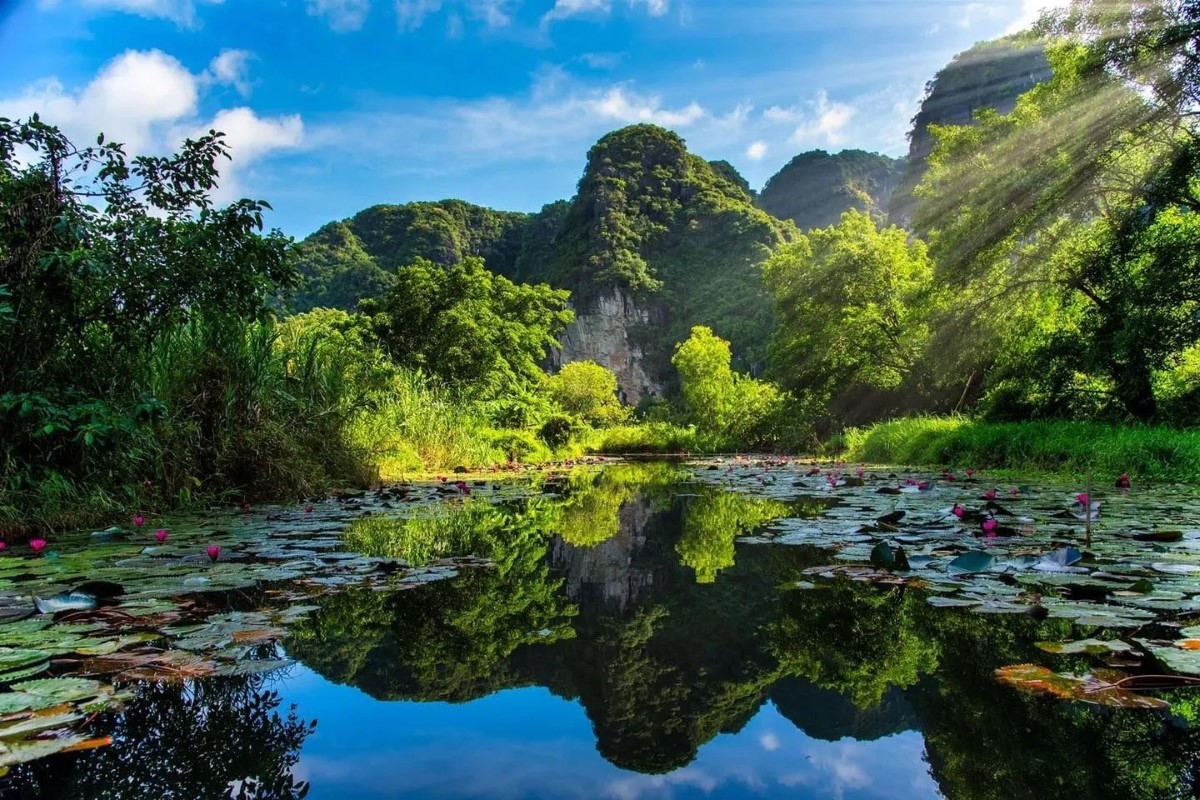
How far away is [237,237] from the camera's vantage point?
238 inches

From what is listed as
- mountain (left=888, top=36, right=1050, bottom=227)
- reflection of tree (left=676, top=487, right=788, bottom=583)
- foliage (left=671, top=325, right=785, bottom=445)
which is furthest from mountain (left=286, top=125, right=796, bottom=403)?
reflection of tree (left=676, top=487, right=788, bottom=583)

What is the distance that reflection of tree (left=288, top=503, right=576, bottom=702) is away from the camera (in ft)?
5.85

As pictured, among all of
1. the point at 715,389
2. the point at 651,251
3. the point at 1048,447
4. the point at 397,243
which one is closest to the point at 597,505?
the point at 1048,447

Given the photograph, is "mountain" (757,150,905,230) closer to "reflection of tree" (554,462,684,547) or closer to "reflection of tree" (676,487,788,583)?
"reflection of tree" (554,462,684,547)

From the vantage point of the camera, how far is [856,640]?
1.92 meters

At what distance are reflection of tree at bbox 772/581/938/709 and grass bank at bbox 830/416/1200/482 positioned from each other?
471 cm

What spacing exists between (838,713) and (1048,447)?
9256 millimetres

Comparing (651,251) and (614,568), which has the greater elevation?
(651,251)

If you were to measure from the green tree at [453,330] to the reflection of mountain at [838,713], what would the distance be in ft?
54.7

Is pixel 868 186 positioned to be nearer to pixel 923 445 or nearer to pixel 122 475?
pixel 923 445

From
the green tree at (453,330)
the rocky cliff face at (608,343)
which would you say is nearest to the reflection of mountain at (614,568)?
the green tree at (453,330)

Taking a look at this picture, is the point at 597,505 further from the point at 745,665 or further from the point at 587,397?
the point at 587,397

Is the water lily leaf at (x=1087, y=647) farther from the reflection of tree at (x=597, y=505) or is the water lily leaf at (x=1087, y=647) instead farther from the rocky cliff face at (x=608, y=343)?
the rocky cliff face at (x=608, y=343)

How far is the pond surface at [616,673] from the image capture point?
4.01 feet
